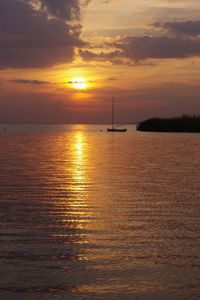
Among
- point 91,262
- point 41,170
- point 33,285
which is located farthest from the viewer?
point 41,170

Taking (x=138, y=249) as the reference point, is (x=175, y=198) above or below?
above

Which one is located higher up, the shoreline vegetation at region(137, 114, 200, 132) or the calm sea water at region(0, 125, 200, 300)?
the shoreline vegetation at region(137, 114, 200, 132)

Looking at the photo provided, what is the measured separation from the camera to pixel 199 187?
61.5 feet

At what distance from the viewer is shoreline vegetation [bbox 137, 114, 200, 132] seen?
3516 inches

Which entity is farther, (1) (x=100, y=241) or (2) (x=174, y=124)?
(2) (x=174, y=124)

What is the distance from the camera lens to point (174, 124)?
92812 millimetres

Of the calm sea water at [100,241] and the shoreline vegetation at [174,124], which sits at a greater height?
the shoreline vegetation at [174,124]

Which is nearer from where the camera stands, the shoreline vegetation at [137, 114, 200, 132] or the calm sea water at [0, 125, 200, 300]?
the calm sea water at [0, 125, 200, 300]

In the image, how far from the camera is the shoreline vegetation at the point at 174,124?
293 feet

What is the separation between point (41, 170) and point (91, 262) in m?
17.4

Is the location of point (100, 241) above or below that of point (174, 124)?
below

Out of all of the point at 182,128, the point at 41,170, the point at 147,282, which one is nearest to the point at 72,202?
the point at 147,282

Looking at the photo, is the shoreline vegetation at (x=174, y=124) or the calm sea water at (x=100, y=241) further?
the shoreline vegetation at (x=174, y=124)

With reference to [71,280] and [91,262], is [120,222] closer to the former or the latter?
[91,262]
